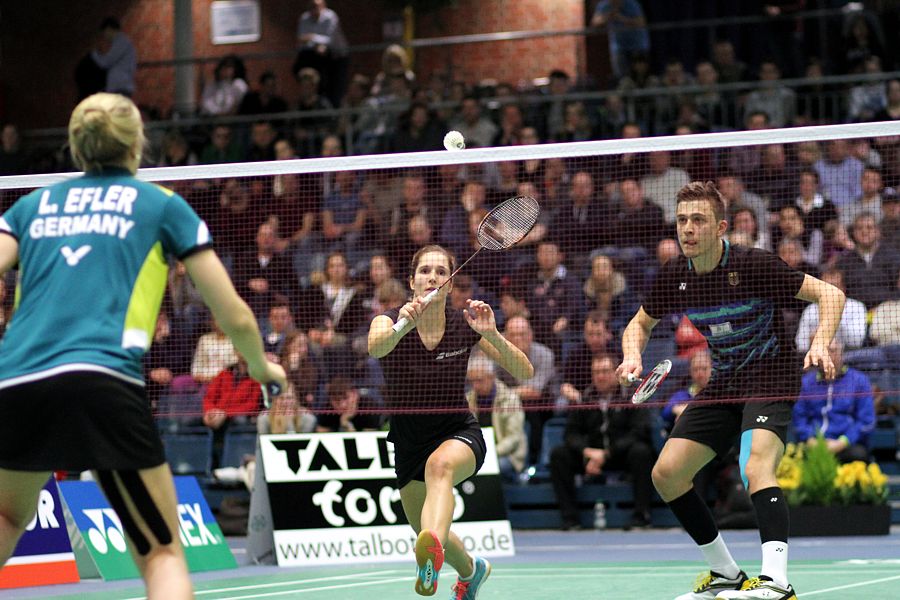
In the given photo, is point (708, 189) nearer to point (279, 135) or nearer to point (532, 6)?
point (279, 135)

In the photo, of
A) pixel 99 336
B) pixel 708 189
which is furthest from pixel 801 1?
pixel 99 336

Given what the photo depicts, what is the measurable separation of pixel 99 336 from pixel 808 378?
9238mm

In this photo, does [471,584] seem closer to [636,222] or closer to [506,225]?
[506,225]

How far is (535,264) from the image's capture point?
13727 millimetres

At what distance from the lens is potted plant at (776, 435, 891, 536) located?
11.9 m

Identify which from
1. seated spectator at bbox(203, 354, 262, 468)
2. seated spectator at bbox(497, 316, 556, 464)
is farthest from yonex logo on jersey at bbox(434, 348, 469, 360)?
seated spectator at bbox(203, 354, 262, 468)

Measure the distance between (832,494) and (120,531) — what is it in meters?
5.88

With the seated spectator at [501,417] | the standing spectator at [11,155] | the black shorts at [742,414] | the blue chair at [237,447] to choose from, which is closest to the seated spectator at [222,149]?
the standing spectator at [11,155]

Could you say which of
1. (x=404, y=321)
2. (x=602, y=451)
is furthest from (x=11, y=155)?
(x=404, y=321)

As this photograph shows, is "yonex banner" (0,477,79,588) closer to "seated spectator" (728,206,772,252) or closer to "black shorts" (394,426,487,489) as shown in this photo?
"black shorts" (394,426,487,489)

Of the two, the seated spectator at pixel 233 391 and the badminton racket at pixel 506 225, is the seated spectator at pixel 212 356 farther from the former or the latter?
the badminton racket at pixel 506 225

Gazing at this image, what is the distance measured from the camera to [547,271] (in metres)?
13.5

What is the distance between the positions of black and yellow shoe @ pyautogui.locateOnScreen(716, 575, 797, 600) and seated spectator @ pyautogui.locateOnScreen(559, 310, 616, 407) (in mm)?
5229

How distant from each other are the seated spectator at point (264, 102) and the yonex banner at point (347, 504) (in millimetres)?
7562
